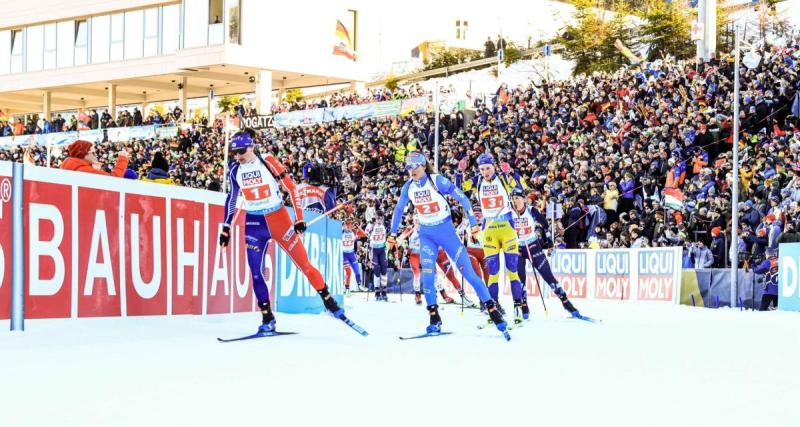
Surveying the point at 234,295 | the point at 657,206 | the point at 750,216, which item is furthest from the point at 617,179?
the point at 234,295

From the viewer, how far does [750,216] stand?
22.3 meters

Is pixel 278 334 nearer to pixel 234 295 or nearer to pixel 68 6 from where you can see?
pixel 234 295

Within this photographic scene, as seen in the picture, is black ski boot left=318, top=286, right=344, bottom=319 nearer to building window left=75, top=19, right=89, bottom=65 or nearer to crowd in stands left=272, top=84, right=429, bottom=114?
crowd in stands left=272, top=84, right=429, bottom=114

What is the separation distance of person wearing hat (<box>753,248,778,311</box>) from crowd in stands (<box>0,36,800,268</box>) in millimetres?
414

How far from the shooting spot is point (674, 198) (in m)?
24.6

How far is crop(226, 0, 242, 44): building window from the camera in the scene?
58000mm

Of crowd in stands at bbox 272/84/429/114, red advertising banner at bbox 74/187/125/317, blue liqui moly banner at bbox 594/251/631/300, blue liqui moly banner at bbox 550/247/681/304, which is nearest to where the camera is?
red advertising banner at bbox 74/187/125/317

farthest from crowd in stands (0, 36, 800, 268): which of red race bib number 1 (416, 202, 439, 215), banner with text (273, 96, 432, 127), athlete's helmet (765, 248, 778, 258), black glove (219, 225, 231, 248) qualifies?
black glove (219, 225, 231, 248)

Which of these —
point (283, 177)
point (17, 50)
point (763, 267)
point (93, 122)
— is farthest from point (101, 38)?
point (283, 177)

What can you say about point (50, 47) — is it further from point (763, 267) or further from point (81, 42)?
point (763, 267)

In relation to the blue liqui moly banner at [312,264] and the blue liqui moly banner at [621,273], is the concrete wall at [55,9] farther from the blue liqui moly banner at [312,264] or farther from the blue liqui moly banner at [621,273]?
the blue liqui moly banner at [312,264]

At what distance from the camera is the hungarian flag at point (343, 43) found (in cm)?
6309

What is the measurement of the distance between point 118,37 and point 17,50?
9.28m

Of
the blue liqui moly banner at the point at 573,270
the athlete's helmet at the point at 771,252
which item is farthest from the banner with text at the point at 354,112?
the athlete's helmet at the point at 771,252
